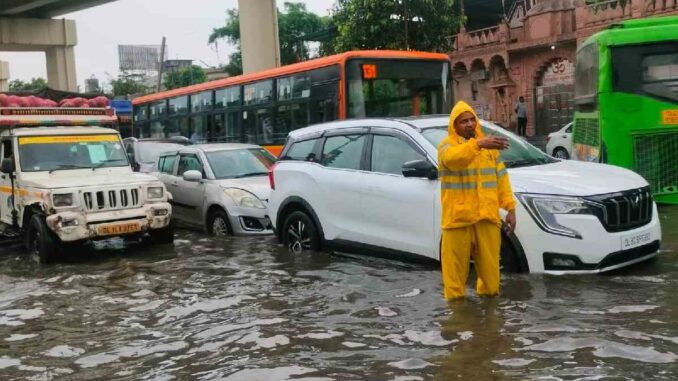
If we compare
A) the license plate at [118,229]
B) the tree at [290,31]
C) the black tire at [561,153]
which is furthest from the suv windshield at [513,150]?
the tree at [290,31]

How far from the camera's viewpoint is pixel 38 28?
105ft

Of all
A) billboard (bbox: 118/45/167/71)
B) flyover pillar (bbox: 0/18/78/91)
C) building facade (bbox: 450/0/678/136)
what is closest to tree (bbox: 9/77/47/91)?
billboard (bbox: 118/45/167/71)

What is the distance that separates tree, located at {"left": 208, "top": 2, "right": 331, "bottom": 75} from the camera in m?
47.9

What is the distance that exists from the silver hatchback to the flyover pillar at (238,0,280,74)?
442 inches

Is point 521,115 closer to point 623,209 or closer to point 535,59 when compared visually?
point 535,59

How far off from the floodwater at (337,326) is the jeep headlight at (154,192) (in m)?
1.90

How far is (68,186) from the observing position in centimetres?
891

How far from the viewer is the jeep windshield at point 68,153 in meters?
9.76

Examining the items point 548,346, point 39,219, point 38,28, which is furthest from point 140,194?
point 38,28

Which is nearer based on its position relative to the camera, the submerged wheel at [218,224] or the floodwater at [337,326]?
the floodwater at [337,326]

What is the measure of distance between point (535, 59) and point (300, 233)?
22288 millimetres

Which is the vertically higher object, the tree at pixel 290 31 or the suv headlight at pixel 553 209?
the tree at pixel 290 31

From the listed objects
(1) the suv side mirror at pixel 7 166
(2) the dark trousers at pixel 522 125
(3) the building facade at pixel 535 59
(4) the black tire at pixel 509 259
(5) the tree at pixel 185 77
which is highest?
(5) the tree at pixel 185 77

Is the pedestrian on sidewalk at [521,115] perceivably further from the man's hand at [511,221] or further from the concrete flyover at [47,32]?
the man's hand at [511,221]
